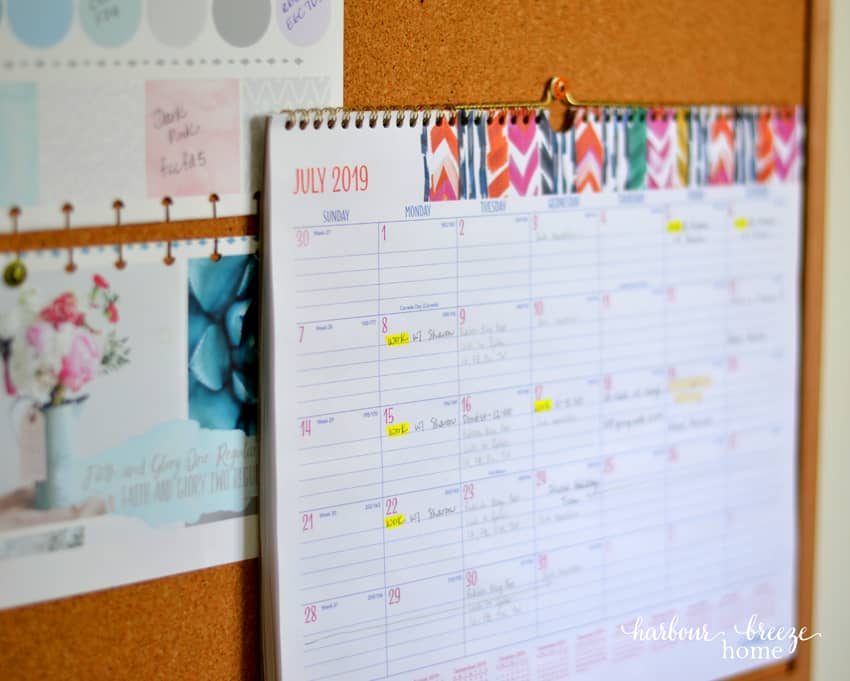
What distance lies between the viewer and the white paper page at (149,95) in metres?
0.53

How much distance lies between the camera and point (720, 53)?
81 cm

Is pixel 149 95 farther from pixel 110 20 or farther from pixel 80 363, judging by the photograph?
pixel 80 363

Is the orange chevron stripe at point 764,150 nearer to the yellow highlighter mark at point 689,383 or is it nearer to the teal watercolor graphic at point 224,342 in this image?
the yellow highlighter mark at point 689,383

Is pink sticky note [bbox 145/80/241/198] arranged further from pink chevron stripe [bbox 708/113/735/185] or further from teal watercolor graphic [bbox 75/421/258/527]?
pink chevron stripe [bbox 708/113/735/185]

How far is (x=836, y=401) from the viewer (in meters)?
0.92

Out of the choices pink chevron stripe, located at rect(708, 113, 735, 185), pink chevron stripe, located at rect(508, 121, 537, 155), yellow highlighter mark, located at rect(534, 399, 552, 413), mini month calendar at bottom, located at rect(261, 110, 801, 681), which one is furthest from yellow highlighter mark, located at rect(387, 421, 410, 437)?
pink chevron stripe, located at rect(708, 113, 735, 185)

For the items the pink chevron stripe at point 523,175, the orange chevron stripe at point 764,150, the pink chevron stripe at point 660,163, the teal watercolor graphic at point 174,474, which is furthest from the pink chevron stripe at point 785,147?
the teal watercolor graphic at point 174,474

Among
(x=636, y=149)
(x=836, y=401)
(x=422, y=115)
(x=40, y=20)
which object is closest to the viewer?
(x=40, y=20)

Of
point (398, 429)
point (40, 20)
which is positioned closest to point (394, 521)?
point (398, 429)

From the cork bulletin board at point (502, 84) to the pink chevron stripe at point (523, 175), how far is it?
0.05m

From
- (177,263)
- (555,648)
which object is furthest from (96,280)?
(555,648)

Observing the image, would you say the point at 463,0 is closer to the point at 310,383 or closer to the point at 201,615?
A: the point at 310,383

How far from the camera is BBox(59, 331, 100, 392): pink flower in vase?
556 millimetres

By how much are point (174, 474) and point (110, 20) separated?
0.87 feet
